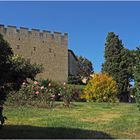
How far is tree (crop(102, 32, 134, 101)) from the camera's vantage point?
5434cm

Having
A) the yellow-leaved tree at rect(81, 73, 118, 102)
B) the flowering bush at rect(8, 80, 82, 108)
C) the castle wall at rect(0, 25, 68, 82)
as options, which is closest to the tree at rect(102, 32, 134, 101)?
the castle wall at rect(0, 25, 68, 82)

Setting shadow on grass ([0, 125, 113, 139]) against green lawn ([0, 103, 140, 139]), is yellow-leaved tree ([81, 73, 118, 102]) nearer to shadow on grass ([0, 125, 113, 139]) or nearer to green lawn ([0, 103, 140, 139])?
green lawn ([0, 103, 140, 139])

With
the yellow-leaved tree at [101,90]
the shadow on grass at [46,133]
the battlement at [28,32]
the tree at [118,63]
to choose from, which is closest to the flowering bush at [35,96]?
the shadow on grass at [46,133]

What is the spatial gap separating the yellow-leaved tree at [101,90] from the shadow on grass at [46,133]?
21.0m

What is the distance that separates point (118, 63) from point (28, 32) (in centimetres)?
1450

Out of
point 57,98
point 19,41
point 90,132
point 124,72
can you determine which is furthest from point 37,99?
point 19,41

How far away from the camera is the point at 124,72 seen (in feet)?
179

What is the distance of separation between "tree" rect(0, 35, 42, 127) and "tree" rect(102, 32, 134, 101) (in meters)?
44.6

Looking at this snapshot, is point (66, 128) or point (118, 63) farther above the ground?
point (118, 63)

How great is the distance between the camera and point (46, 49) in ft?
215

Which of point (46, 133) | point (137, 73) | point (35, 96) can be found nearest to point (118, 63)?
point (35, 96)

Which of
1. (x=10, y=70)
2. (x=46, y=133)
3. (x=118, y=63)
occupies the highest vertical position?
(x=118, y=63)

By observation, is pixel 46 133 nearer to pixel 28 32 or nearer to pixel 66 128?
→ pixel 66 128

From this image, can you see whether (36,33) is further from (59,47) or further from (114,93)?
(114,93)
